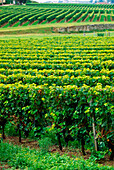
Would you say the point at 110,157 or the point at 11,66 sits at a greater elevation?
the point at 11,66

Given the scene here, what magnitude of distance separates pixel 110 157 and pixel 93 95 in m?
2.08

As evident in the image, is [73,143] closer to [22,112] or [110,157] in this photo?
[110,157]

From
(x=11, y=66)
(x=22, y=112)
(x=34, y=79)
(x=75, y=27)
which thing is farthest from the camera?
(x=75, y=27)

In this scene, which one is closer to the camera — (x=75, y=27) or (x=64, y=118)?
(x=64, y=118)

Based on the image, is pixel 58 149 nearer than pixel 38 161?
No

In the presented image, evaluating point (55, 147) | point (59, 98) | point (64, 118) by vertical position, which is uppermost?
point (59, 98)

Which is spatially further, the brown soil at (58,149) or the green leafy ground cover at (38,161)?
the brown soil at (58,149)

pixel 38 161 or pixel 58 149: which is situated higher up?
pixel 38 161

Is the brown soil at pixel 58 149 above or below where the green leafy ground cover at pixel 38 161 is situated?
below

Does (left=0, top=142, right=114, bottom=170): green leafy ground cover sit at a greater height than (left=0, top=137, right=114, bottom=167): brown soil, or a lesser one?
greater

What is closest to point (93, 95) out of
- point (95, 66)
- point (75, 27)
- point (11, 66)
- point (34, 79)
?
point (34, 79)

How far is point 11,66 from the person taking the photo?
16141mm

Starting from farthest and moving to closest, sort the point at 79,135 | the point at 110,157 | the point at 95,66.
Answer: the point at 95,66 → the point at 79,135 → the point at 110,157

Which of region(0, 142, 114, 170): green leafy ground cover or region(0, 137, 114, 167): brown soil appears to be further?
region(0, 137, 114, 167): brown soil
